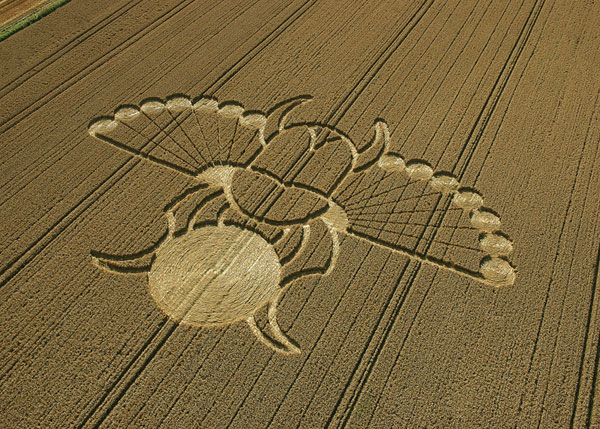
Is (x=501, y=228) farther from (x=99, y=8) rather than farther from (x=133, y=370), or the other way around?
(x=99, y=8)

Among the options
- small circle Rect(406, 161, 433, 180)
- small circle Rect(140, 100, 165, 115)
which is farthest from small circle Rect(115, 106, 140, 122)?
small circle Rect(406, 161, 433, 180)

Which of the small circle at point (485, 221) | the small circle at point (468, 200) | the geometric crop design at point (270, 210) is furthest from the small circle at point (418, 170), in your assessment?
the small circle at point (485, 221)

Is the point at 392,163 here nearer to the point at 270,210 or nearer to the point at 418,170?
the point at 418,170

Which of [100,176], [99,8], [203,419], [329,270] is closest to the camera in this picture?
[203,419]

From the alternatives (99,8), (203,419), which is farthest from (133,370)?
(99,8)

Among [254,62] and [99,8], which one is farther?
[99,8]

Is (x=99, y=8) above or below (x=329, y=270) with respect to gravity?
above

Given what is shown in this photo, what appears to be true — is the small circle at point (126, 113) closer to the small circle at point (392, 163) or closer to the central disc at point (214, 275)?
the central disc at point (214, 275)
